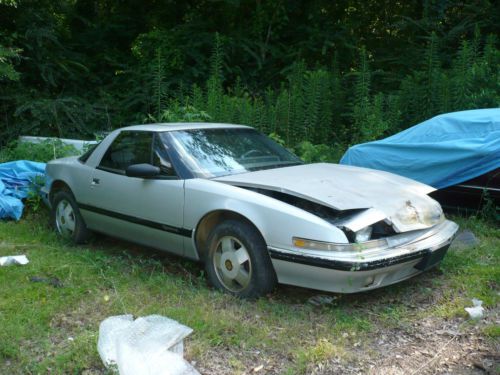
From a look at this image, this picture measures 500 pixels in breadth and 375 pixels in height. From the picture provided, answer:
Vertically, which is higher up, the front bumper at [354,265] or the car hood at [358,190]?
the car hood at [358,190]

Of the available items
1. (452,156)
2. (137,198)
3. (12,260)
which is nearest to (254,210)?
(137,198)

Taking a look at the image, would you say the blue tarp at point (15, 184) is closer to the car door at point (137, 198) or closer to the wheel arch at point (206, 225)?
the car door at point (137, 198)

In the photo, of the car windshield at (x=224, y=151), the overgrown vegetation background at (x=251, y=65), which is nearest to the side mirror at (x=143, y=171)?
the car windshield at (x=224, y=151)

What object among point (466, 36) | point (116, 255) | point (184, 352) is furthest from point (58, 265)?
point (466, 36)

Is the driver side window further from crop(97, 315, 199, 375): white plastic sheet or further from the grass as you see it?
crop(97, 315, 199, 375): white plastic sheet

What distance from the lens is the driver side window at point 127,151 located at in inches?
210

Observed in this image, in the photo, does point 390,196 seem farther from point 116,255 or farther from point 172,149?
point 116,255

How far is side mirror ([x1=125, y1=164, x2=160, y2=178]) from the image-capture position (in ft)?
15.9

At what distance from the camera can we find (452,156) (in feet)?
19.5

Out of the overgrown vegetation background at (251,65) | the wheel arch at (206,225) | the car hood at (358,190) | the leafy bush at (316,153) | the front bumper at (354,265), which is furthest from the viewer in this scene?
the overgrown vegetation background at (251,65)

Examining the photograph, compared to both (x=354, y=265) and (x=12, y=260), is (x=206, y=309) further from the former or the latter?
(x=12, y=260)

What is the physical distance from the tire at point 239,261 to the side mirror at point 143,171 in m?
0.84

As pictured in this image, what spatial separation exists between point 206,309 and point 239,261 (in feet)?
1.48

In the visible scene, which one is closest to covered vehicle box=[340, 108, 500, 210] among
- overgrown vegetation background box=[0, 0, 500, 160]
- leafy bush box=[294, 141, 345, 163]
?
leafy bush box=[294, 141, 345, 163]
